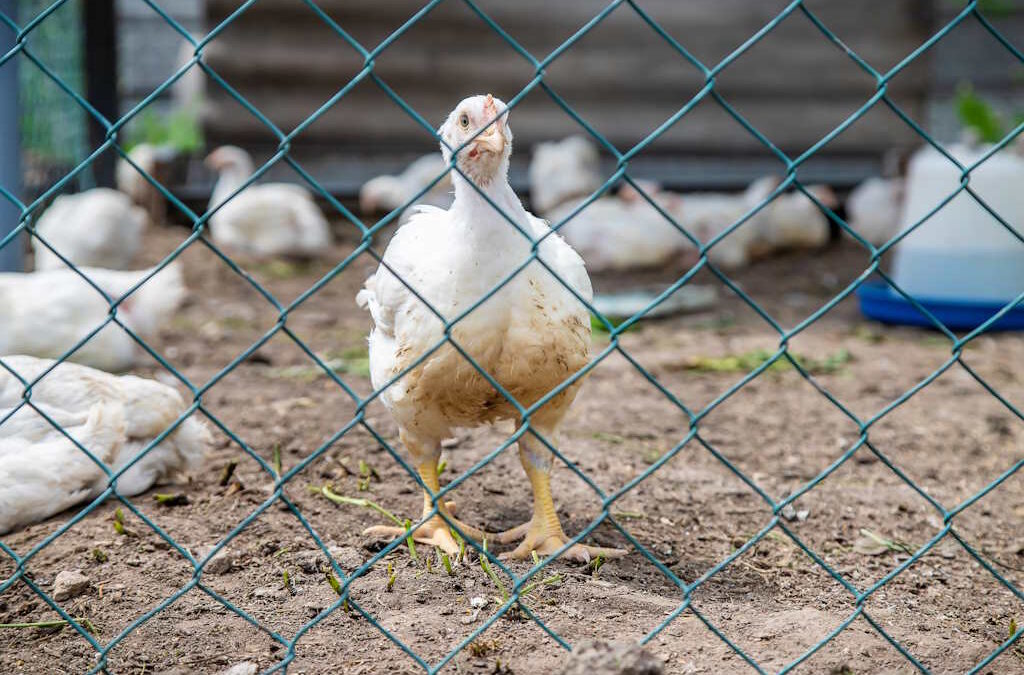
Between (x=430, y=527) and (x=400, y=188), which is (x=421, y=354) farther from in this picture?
(x=400, y=188)

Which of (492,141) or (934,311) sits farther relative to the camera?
(934,311)

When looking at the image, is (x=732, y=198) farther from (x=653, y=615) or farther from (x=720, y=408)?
(x=653, y=615)

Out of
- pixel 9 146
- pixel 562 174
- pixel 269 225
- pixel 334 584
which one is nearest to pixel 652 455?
pixel 334 584

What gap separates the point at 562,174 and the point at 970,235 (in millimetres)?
3326

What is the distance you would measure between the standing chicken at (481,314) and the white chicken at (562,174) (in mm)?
5273

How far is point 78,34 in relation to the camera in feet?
24.8

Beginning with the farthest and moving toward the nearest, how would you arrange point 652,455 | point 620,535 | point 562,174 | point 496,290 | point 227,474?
1. point 562,174
2. point 652,455
3. point 227,474
4. point 620,535
5. point 496,290

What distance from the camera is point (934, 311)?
5.51 meters

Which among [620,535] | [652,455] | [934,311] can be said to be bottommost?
[934,311]

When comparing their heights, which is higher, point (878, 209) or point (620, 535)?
point (620, 535)

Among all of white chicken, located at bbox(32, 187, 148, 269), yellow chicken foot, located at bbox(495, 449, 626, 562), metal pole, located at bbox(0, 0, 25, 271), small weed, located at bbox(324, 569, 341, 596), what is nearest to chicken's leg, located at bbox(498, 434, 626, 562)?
yellow chicken foot, located at bbox(495, 449, 626, 562)

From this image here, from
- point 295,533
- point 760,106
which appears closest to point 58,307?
point 295,533

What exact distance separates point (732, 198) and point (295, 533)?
235 inches

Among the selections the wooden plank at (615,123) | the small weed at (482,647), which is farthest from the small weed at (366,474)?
the wooden plank at (615,123)
